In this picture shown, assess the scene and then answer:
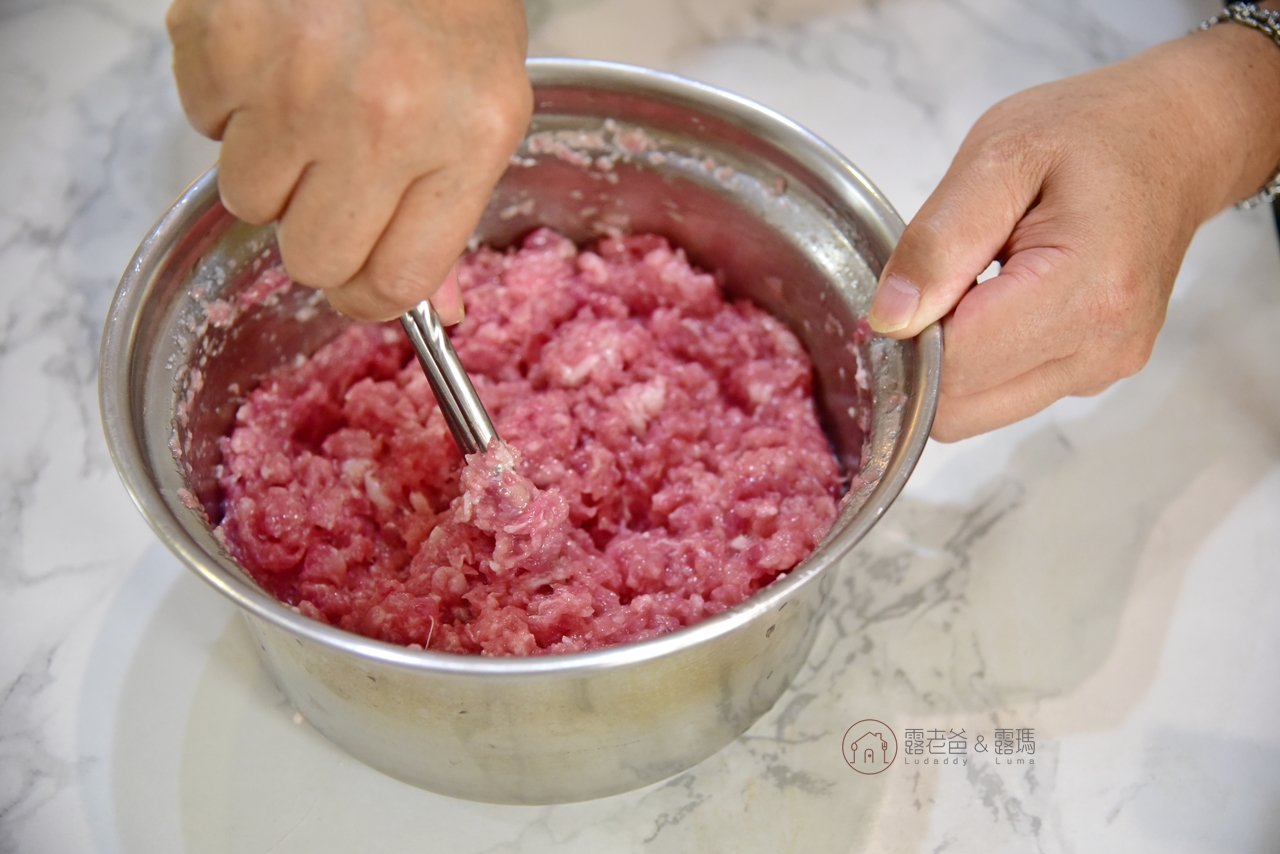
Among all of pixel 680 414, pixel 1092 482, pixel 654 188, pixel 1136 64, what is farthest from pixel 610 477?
pixel 1136 64

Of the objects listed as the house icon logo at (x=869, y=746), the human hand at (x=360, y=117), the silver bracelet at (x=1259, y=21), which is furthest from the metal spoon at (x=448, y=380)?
the silver bracelet at (x=1259, y=21)

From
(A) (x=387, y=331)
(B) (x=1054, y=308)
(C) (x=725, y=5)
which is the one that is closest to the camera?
(B) (x=1054, y=308)

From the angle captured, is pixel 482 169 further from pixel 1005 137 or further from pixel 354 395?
pixel 1005 137

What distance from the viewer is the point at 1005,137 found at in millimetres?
1264

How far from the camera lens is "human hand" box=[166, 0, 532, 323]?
0.81 metres

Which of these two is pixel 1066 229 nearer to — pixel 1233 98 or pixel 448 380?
pixel 1233 98

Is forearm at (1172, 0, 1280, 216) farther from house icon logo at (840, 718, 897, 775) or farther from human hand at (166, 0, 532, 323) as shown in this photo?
human hand at (166, 0, 532, 323)

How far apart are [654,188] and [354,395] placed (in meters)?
0.55

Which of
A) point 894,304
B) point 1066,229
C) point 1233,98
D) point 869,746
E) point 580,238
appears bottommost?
point 869,746

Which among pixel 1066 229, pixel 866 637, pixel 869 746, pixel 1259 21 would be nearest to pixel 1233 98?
pixel 1259 21

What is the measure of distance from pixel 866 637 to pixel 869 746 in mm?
162

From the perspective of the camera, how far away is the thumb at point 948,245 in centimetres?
114

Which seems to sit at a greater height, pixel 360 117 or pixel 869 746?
pixel 360 117

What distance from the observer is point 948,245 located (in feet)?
3.76
